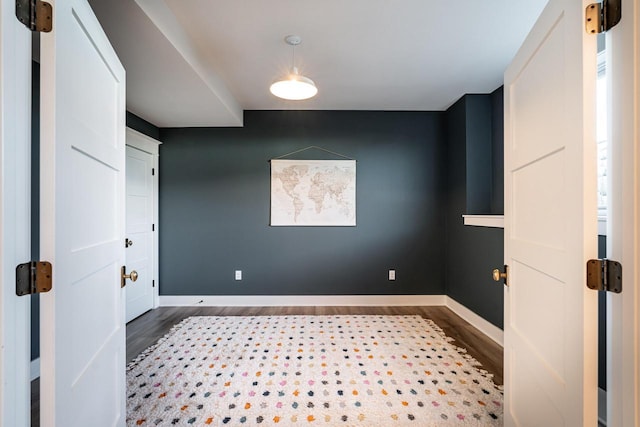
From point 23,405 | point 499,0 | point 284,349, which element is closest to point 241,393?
point 284,349

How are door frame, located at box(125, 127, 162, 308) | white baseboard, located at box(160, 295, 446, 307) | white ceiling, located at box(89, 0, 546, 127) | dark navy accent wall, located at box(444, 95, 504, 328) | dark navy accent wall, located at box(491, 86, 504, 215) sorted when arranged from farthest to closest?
white baseboard, located at box(160, 295, 446, 307), door frame, located at box(125, 127, 162, 308), dark navy accent wall, located at box(491, 86, 504, 215), dark navy accent wall, located at box(444, 95, 504, 328), white ceiling, located at box(89, 0, 546, 127)

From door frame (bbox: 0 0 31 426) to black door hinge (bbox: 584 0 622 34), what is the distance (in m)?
1.55

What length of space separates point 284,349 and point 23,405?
1.95 m

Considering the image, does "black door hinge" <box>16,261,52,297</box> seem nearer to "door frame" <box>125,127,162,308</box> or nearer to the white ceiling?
the white ceiling

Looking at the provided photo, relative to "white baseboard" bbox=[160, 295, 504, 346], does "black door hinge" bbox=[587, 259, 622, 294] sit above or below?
above

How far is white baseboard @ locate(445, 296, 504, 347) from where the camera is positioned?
270 centimetres

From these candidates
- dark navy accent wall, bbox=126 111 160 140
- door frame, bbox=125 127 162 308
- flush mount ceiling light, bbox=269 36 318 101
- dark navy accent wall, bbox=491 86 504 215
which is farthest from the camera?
door frame, bbox=125 127 162 308

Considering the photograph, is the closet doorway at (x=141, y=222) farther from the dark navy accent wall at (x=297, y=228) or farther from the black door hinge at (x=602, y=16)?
the black door hinge at (x=602, y=16)

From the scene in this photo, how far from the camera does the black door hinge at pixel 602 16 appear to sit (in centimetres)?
79

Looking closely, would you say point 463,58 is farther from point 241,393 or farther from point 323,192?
point 241,393

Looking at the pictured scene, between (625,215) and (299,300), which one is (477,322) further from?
(625,215)

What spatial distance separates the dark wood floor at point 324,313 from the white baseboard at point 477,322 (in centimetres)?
5

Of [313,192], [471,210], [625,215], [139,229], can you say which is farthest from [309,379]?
[139,229]

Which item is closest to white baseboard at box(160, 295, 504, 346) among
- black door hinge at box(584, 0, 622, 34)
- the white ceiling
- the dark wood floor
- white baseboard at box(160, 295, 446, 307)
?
white baseboard at box(160, 295, 446, 307)
